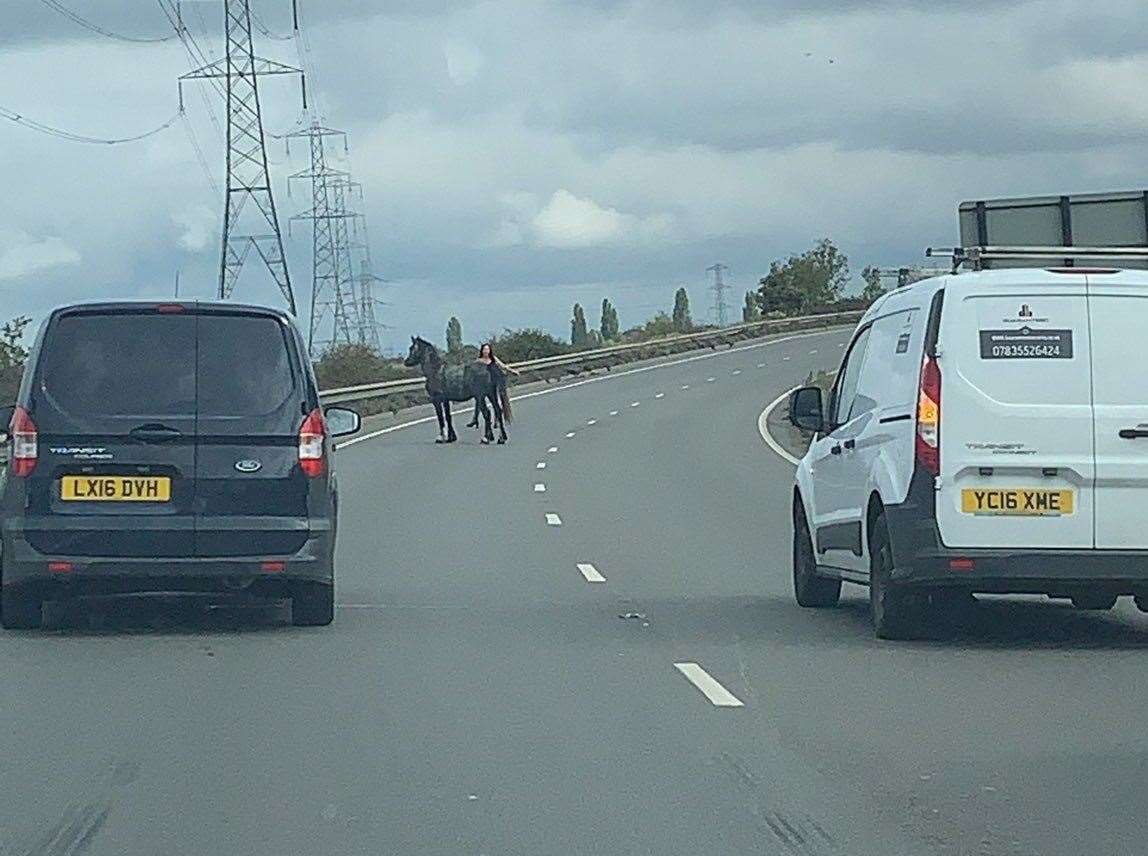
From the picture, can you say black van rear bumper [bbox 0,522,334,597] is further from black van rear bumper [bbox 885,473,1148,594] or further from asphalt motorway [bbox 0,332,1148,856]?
black van rear bumper [bbox 885,473,1148,594]

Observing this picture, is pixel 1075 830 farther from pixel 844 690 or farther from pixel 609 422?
pixel 609 422

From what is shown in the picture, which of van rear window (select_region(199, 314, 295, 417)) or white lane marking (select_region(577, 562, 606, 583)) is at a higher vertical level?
van rear window (select_region(199, 314, 295, 417))

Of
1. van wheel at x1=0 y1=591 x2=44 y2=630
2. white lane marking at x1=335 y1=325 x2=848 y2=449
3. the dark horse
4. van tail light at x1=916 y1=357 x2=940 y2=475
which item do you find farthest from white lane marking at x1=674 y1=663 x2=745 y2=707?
the dark horse

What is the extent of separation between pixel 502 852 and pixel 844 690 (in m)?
4.11

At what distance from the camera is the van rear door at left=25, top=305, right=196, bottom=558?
13266 millimetres

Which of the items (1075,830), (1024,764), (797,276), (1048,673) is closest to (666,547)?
(1048,673)

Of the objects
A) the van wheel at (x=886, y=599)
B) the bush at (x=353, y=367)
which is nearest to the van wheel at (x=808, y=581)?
the van wheel at (x=886, y=599)

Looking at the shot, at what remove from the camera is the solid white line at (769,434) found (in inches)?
1473

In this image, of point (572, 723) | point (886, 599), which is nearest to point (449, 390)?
point (886, 599)

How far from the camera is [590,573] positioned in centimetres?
1866

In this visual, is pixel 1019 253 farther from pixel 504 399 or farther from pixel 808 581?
pixel 504 399

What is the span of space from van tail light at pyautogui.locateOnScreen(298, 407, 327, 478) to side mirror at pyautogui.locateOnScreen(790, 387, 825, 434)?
331 centimetres

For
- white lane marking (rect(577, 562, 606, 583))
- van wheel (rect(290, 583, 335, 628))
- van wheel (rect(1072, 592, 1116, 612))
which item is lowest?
white lane marking (rect(577, 562, 606, 583))

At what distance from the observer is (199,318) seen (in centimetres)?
1355
